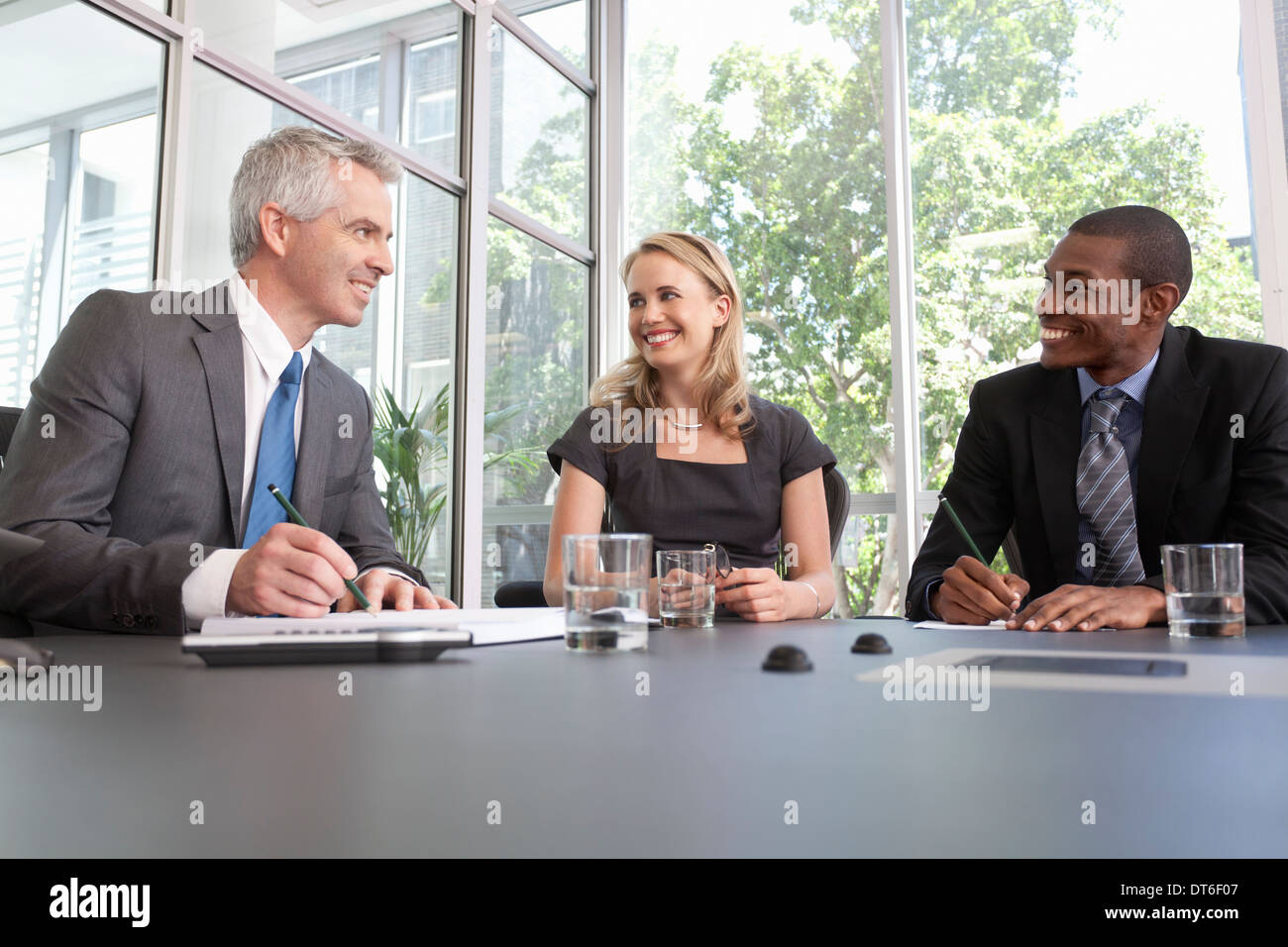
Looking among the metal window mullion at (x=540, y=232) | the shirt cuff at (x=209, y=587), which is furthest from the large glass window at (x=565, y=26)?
the shirt cuff at (x=209, y=587)

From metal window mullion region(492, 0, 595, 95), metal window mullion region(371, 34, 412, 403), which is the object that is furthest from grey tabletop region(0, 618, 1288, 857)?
metal window mullion region(492, 0, 595, 95)

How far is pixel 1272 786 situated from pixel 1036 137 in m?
5.23

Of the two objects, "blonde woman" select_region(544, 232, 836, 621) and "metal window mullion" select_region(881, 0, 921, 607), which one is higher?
"metal window mullion" select_region(881, 0, 921, 607)

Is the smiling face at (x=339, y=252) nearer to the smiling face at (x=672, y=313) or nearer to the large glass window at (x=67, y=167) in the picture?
the smiling face at (x=672, y=313)

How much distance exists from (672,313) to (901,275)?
10.1 feet

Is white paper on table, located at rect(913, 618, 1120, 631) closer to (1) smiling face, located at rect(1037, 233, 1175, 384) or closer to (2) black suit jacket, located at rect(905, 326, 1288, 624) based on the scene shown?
(2) black suit jacket, located at rect(905, 326, 1288, 624)

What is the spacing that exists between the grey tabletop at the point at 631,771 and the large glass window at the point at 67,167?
260cm

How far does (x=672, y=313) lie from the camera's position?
2512 millimetres

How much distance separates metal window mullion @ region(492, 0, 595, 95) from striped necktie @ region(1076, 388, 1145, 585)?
4.40m

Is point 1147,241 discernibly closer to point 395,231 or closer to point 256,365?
point 256,365

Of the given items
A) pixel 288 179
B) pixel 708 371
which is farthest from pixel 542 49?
pixel 288 179

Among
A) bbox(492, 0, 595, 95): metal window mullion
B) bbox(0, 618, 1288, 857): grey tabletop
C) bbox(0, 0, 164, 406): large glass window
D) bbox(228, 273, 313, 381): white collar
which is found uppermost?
bbox(492, 0, 595, 95): metal window mullion

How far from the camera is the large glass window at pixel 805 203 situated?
17.3 ft

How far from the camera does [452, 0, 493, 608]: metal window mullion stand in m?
4.87
